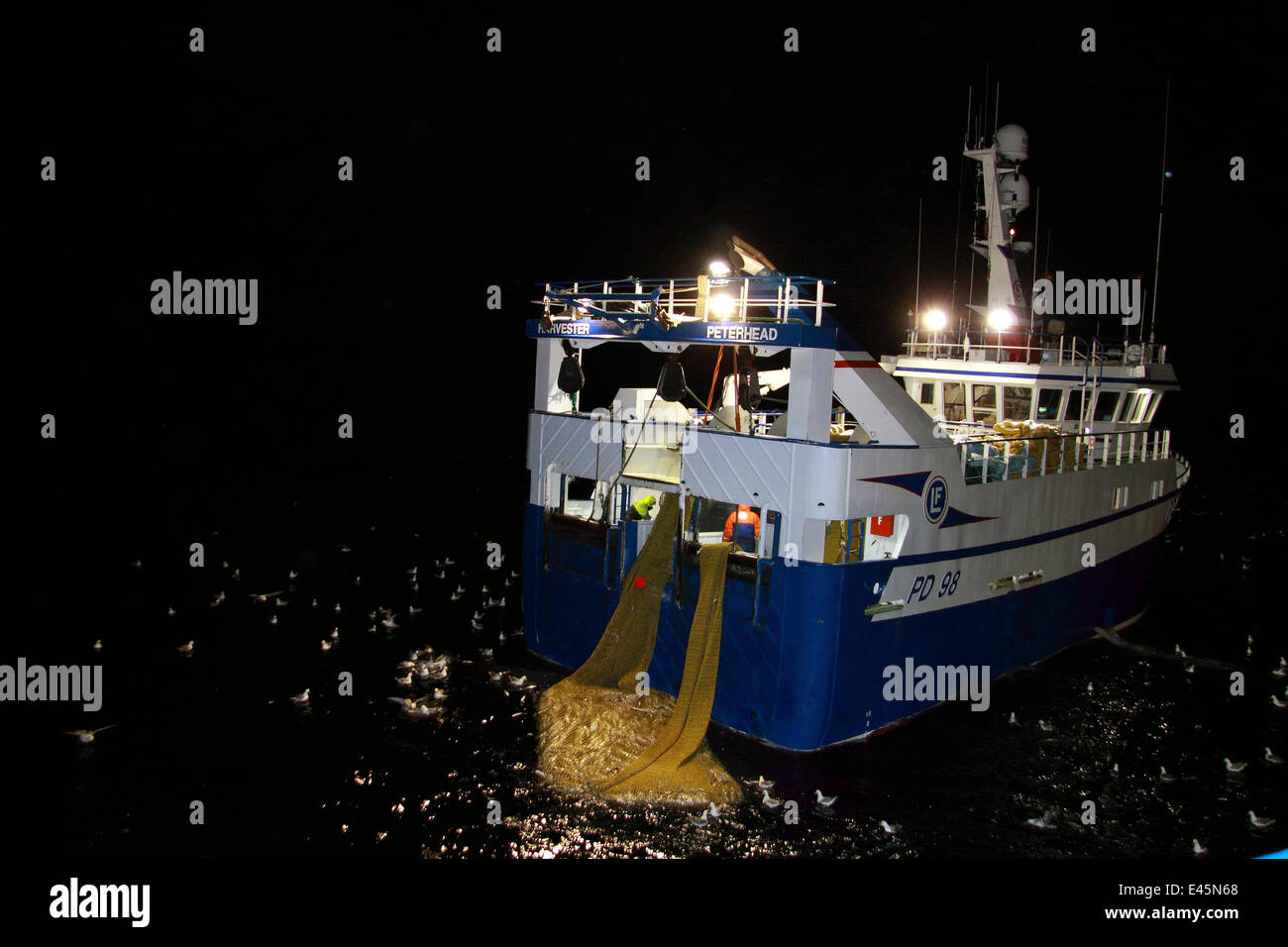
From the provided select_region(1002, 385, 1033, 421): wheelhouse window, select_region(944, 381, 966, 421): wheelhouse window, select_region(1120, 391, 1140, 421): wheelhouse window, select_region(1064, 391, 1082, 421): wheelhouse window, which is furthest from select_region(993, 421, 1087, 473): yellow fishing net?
select_region(1120, 391, 1140, 421): wheelhouse window

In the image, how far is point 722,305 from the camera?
13859 millimetres

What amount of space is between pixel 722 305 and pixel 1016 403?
8.94 meters

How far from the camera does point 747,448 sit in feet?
42.0

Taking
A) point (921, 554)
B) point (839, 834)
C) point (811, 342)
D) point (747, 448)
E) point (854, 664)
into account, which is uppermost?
point (811, 342)

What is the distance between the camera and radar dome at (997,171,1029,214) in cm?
2066

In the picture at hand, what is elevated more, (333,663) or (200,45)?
(200,45)

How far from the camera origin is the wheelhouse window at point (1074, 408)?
20.3 m

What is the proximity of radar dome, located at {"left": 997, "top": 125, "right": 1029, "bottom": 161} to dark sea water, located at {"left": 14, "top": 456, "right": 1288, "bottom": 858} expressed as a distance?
1025cm

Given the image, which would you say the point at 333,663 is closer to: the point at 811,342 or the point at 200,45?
the point at 811,342

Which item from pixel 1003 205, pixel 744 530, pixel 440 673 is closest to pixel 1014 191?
pixel 1003 205

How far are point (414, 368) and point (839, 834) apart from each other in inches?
1999

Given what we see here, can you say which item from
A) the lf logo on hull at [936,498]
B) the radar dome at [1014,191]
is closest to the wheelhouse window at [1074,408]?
the radar dome at [1014,191]

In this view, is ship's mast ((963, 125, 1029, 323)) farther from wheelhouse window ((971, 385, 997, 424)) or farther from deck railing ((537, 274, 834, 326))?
deck railing ((537, 274, 834, 326))
